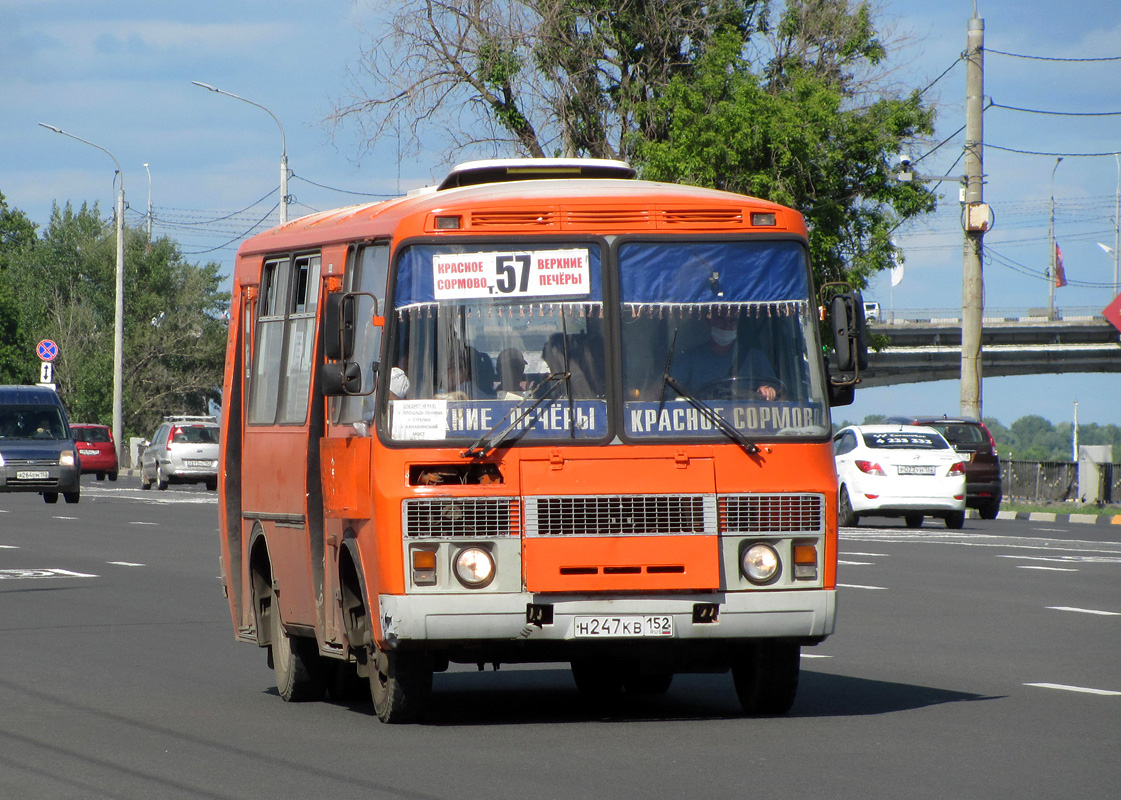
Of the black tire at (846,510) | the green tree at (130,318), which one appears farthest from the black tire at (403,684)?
the green tree at (130,318)

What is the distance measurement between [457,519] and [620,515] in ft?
2.48

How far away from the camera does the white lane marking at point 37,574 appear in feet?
66.2

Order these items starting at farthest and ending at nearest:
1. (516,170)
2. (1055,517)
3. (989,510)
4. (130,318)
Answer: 1. (130,318)
2. (1055,517)
3. (989,510)
4. (516,170)

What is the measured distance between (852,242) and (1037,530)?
13137 millimetres

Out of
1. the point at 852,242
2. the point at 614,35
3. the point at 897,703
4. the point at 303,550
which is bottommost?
the point at 897,703

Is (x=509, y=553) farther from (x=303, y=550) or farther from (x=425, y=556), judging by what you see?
(x=303, y=550)

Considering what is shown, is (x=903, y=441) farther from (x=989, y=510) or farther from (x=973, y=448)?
(x=989, y=510)

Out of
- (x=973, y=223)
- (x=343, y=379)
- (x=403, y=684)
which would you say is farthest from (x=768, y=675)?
(x=973, y=223)

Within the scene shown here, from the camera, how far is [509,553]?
9047 millimetres

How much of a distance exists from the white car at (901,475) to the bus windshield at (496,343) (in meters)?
20.2

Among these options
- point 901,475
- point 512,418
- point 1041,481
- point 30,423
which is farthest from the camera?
point 1041,481

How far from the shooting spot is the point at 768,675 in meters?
9.73

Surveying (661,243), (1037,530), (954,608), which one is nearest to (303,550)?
(661,243)

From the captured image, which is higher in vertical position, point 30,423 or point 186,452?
point 30,423
